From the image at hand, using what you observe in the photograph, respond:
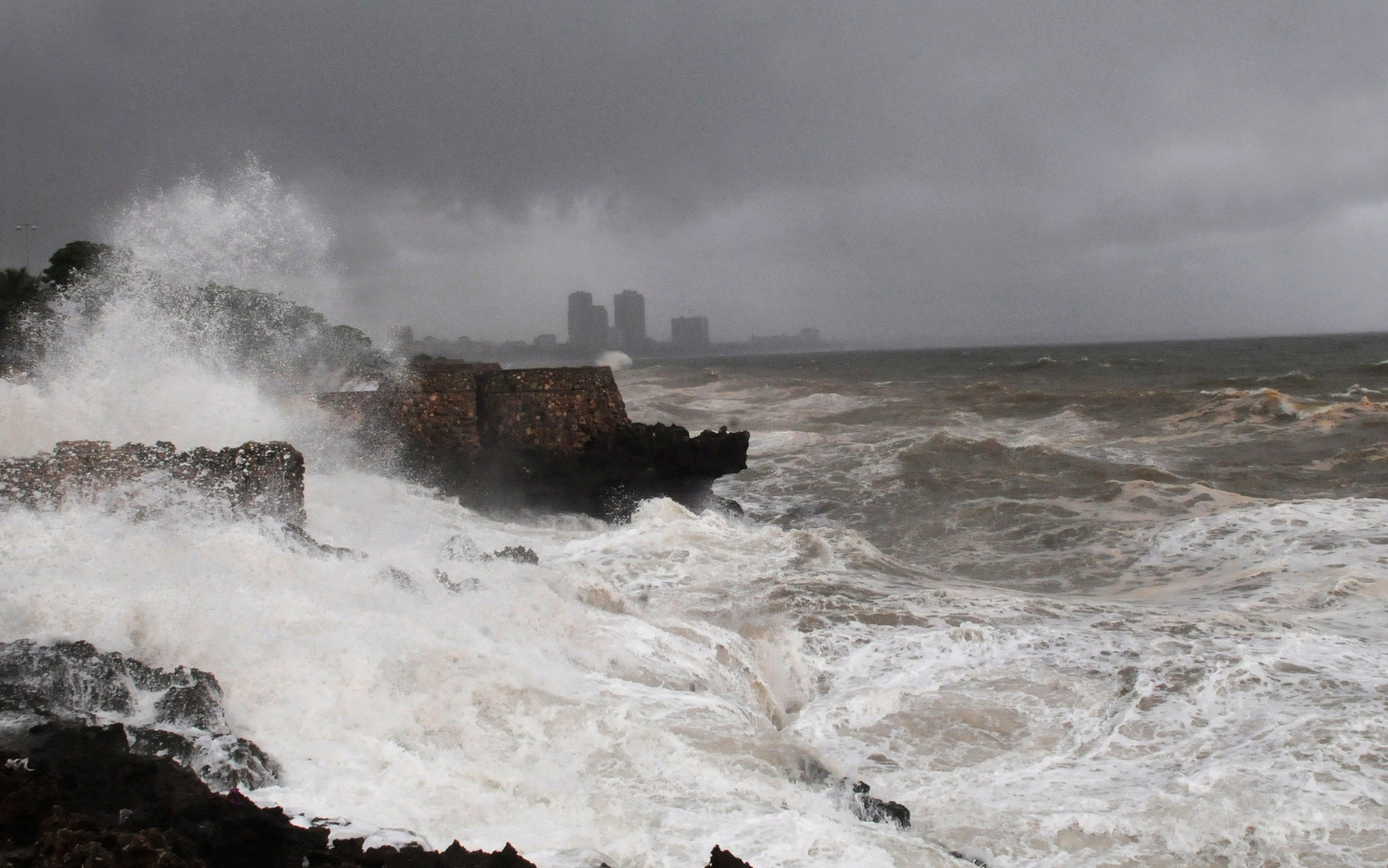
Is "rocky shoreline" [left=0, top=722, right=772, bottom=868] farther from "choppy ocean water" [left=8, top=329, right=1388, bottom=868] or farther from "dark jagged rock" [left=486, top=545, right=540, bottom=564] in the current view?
"dark jagged rock" [left=486, top=545, right=540, bottom=564]

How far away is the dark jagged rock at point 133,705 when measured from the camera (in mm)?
2832

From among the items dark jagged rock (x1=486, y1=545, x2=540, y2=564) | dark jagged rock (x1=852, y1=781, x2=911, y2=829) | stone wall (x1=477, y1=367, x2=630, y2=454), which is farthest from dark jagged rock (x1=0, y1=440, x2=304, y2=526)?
dark jagged rock (x1=852, y1=781, x2=911, y2=829)

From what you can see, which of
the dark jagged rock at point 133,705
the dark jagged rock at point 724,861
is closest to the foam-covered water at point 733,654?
the dark jagged rock at point 133,705

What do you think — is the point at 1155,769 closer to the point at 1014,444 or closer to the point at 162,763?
the point at 162,763

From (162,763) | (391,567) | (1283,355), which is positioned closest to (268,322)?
(391,567)

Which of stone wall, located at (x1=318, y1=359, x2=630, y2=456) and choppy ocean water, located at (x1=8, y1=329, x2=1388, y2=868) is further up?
stone wall, located at (x1=318, y1=359, x2=630, y2=456)

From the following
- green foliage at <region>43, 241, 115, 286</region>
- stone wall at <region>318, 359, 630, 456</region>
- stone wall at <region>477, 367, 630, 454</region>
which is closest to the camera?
stone wall at <region>318, 359, 630, 456</region>

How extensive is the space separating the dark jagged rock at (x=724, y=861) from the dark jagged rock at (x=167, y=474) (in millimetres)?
4011

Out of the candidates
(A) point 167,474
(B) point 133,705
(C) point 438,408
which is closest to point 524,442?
(C) point 438,408

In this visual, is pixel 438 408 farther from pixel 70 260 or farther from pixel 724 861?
pixel 70 260

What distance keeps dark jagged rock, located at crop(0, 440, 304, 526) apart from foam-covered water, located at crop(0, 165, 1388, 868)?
24cm

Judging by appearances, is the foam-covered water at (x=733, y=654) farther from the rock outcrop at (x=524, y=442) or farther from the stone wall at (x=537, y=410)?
the stone wall at (x=537, y=410)

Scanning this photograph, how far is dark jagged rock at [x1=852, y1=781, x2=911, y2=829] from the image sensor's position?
3.49m

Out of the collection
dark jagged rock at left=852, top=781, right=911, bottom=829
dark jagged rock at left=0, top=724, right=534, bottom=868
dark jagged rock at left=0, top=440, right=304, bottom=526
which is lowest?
dark jagged rock at left=852, top=781, right=911, bottom=829
